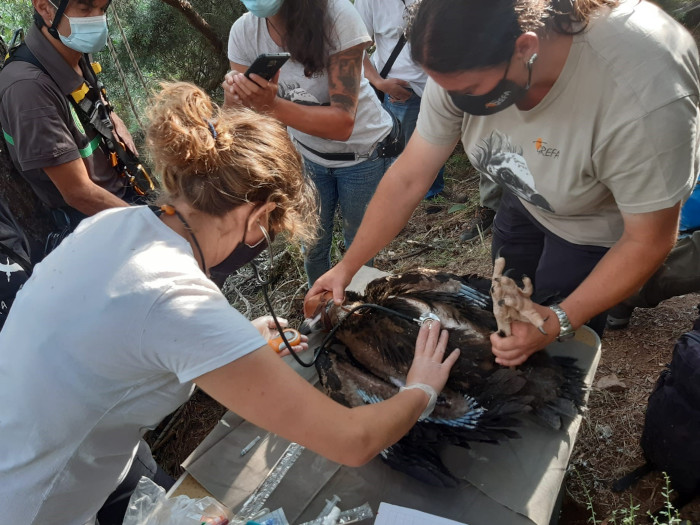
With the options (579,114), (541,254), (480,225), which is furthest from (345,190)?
(480,225)

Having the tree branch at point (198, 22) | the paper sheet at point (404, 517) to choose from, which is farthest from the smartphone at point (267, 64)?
the tree branch at point (198, 22)

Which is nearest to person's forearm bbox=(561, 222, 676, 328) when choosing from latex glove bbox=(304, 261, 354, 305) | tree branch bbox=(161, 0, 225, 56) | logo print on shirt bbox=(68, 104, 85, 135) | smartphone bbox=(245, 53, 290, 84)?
latex glove bbox=(304, 261, 354, 305)

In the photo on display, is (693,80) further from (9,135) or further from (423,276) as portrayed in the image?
(9,135)

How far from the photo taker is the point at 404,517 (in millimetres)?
1406

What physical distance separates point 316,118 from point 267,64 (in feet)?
1.09

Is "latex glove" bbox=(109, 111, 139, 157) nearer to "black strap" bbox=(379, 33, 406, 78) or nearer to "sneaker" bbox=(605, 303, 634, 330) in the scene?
"black strap" bbox=(379, 33, 406, 78)

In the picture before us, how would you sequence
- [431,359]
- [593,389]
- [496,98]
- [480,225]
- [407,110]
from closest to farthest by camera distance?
[496,98], [431,359], [593,389], [407,110], [480,225]

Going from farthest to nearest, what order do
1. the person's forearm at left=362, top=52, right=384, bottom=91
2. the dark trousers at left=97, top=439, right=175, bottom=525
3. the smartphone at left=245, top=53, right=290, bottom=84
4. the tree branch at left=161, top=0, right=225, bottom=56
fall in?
the tree branch at left=161, top=0, right=225, bottom=56, the person's forearm at left=362, top=52, right=384, bottom=91, the smartphone at left=245, top=53, right=290, bottom=84, the dark trousers at left=97, top=439, right=175, bottom=525

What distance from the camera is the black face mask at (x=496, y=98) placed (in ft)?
4.36

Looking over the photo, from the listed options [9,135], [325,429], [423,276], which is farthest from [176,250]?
[9,135]

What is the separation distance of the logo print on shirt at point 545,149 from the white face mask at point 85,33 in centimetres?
195

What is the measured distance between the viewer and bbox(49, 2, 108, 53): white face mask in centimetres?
212

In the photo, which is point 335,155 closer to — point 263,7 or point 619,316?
point 263,7

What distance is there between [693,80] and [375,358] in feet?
4.03
